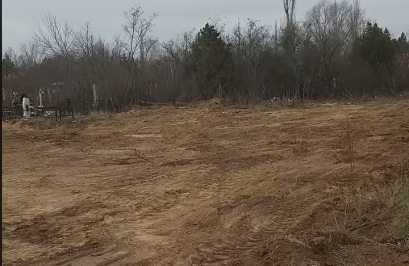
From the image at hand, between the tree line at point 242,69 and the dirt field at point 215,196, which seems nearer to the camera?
the dirt field at point 215,196

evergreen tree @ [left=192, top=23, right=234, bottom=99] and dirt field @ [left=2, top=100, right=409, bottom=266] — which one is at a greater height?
evergreen tree @ [left=192, top=23, right=234, bottom=99]

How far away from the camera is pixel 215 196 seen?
8.38 metres

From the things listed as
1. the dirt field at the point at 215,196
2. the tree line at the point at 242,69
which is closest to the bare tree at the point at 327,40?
the tree line at the point at 242,69

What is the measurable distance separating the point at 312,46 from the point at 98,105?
13.4 m

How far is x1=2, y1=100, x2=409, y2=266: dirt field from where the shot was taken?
5.50 metres

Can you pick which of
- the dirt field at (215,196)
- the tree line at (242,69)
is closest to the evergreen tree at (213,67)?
the tree line at (242,69)

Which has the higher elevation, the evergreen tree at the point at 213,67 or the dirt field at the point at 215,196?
the evergreen tree at the point at 213,67

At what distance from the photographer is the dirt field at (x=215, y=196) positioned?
550 centimetres

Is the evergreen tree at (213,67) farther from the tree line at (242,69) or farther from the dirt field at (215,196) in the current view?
the dirt field at (215,196)

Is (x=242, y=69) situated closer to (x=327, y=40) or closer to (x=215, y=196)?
(x=327, y=40)

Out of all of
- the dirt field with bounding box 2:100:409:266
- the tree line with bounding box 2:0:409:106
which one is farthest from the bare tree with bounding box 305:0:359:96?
the dirt field with bounding box 2:100:409:266

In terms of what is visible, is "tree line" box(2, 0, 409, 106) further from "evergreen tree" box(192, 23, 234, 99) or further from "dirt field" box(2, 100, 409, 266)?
"dirt field" box(2, 100, 409, 266)

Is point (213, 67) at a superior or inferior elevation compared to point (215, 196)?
superior

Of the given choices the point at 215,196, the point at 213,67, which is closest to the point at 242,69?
the point at 213,67
